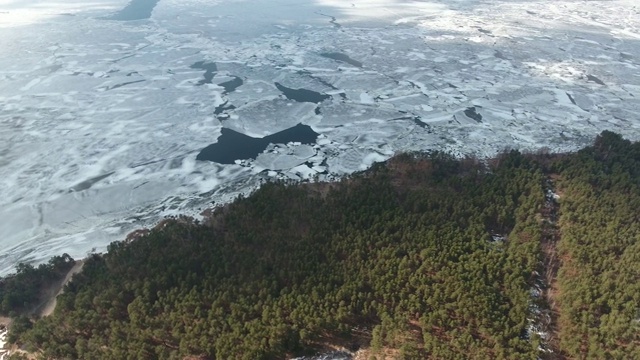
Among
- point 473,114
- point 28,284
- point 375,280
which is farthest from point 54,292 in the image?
point 473,114

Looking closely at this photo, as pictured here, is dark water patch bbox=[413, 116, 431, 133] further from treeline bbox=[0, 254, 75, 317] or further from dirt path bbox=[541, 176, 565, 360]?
treeline bbox=[0, 254, 75, 317]

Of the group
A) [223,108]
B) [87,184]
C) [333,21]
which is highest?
[333,21]

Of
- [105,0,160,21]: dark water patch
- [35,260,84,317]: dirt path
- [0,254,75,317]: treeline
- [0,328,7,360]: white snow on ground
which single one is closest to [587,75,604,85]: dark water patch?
[35,260,84,317]: dirt path

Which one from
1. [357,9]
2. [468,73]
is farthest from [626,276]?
[357,9]

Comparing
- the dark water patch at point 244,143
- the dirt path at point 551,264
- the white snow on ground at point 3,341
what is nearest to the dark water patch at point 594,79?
the dirt path at point 551,264

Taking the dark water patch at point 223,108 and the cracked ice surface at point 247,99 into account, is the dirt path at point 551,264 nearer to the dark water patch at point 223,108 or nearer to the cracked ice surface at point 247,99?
the cracked ice surface at point 247,99

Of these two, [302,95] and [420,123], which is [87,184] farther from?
[420,123]
